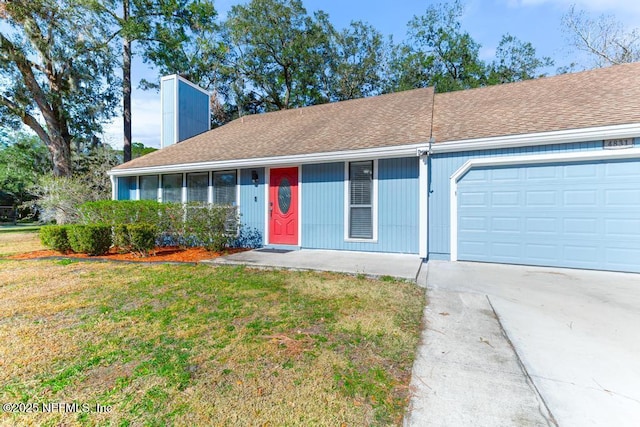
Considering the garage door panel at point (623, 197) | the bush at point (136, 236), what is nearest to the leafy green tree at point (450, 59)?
the garage door panel at point (623, 197)

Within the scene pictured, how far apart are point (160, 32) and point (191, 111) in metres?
7.02

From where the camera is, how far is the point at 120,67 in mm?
15250

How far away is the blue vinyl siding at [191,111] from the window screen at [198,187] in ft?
11.2

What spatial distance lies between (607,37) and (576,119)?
13.1 m

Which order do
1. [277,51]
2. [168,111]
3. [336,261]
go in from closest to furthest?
[336,261] → [168,111] → [277,51]

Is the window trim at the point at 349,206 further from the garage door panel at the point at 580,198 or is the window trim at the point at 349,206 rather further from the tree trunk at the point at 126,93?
the tree trunk at the point at 126,93

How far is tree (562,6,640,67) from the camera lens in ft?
42.0

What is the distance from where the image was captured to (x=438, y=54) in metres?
17.8

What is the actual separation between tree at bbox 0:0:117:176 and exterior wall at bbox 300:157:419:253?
13796 millimetres

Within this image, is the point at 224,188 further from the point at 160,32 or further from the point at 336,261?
the point at 160,32

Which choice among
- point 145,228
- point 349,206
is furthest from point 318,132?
point 145,228

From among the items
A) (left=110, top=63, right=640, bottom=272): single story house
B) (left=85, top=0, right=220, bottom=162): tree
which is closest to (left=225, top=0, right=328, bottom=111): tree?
(left=85, top=0, right=220, bottom=162): tree

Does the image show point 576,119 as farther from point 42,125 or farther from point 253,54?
point 42,125

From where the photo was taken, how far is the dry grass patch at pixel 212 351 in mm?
1803
